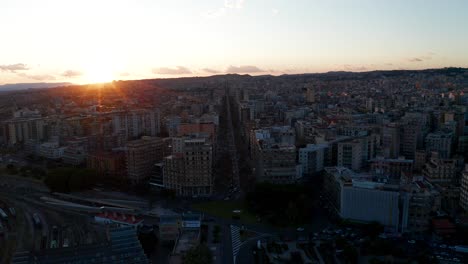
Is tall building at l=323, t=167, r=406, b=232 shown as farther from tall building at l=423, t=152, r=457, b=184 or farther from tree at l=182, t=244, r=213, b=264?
tree at l=182, t=244, r=213, b=264

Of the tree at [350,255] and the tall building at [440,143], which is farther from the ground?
the tall building at [440,143]

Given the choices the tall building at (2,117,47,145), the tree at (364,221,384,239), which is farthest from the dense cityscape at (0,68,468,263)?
the tall building at (2,117,47,145)

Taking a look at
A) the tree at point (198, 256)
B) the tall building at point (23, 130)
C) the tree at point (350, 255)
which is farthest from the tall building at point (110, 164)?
the tall building at point (23, 130)

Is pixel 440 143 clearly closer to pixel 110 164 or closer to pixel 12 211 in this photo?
pixel 110 164

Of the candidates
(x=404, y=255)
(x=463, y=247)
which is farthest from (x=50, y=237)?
(x=463, y=247)

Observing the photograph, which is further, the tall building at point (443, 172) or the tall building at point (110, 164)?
the tall building at point (110, 164)

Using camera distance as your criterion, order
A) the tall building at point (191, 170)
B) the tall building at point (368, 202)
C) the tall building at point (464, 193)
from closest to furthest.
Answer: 1. the tall building at point (368, 202)
2. the tall building at point (464, 193)
3. the tall building at point (191, 170)

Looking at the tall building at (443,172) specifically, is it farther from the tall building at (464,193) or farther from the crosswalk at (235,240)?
the crosswalk at (235,240)

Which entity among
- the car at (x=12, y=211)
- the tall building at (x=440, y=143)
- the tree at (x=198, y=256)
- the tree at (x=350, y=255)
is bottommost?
the car at (x=12, y=211)
